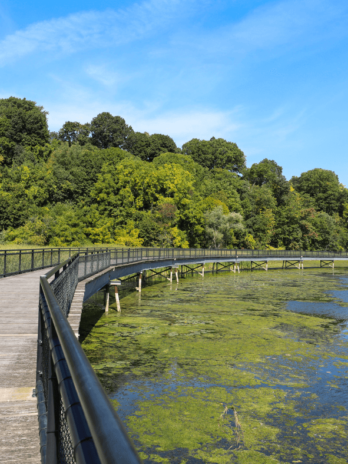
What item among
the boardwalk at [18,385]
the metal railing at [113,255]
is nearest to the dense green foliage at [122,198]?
the metal railing at [113,255]

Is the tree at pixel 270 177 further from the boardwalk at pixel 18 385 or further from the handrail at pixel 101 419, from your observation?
the handrail at pixel 101 419

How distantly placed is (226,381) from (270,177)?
95.7 metres

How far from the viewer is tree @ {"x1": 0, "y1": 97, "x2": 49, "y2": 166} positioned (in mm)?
73188

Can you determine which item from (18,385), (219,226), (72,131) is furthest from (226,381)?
(72,131)

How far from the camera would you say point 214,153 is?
10238 cm

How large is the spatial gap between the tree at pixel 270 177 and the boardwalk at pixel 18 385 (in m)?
93.1

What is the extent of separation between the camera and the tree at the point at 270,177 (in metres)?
98.4

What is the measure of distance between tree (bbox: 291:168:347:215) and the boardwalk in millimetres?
105857

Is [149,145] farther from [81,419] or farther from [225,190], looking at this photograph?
[81,419]

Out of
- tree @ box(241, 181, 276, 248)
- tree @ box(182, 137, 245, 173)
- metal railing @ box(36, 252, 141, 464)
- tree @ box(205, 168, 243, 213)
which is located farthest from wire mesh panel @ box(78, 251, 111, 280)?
tree @ box(182, 137, 245, 173)

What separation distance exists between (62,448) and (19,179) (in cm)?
6586

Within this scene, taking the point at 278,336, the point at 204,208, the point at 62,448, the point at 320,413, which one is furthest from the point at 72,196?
the point at 62,448

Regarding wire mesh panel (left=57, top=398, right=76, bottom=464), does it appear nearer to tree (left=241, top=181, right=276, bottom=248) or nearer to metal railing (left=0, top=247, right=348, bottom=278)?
metal railing (left=0, top=247, right=348, bottom=278)

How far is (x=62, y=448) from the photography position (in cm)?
207
